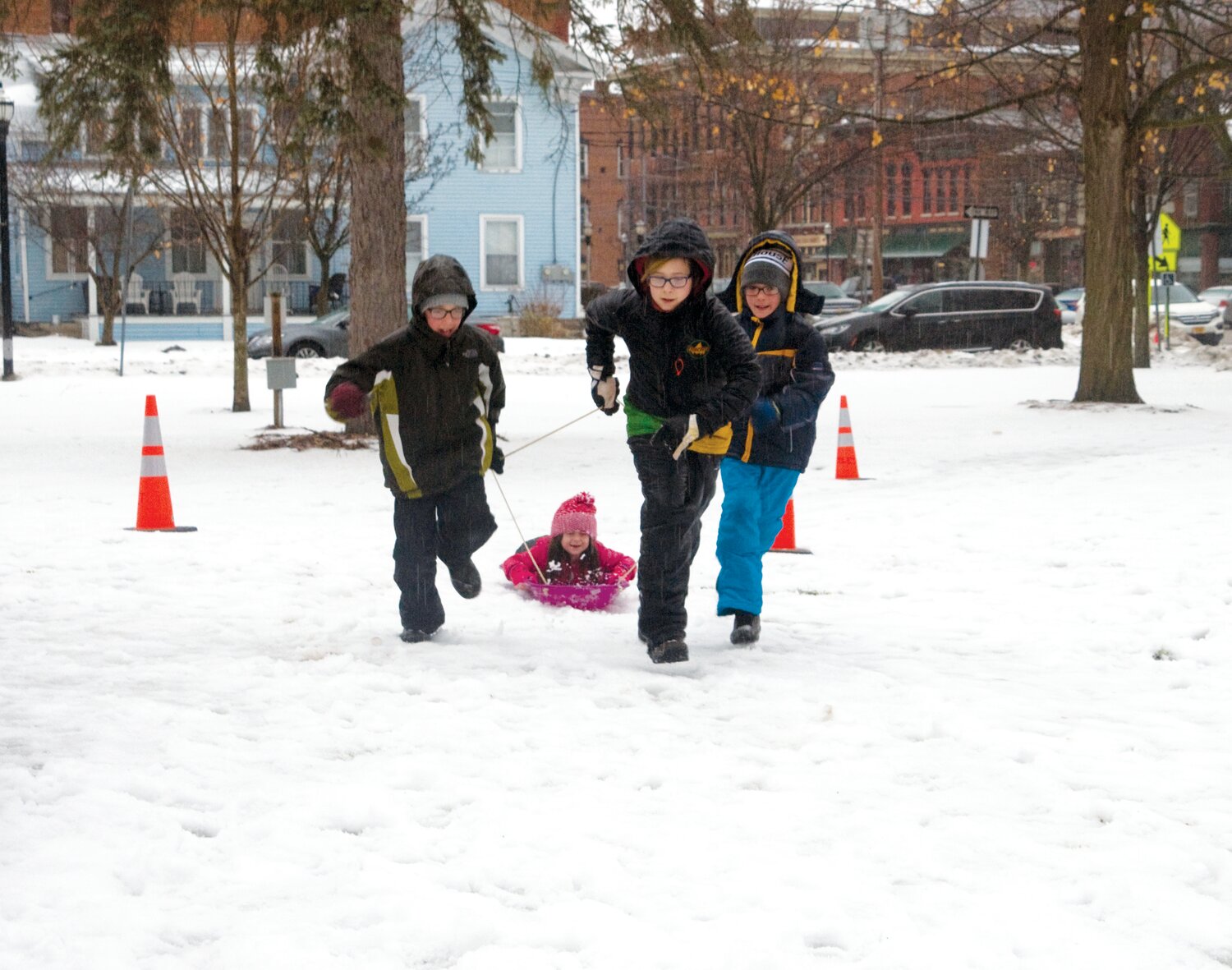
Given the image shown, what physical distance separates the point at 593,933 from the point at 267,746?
1721 millimetres

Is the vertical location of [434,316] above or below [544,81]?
below

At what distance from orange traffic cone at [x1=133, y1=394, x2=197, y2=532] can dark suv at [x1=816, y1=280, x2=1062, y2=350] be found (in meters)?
22.7

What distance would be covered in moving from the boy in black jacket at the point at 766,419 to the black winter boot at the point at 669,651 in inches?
16.8

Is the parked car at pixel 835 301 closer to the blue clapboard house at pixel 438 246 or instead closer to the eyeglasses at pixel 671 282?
the blue clapboard house at pixel 438 246

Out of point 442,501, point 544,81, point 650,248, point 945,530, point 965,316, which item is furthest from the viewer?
point 965,316

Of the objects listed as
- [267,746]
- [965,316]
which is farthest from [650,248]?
[965,316]

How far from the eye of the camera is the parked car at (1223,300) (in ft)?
126

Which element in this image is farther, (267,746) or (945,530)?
(945,530)

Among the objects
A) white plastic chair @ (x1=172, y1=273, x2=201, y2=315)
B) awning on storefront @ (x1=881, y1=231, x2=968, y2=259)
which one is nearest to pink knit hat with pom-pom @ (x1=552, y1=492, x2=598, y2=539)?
white plastic chair @ (x1=172, y1=273, x2=201, y2=315)

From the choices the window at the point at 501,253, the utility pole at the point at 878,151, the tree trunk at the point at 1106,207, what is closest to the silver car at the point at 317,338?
the window at the point at 501,253

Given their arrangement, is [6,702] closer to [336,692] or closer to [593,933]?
[336,692]

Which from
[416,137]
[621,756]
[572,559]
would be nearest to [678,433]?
[621,756]

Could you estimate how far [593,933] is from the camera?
3.21m

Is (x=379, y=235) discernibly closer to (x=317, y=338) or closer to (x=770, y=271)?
(x=770, y=271)
